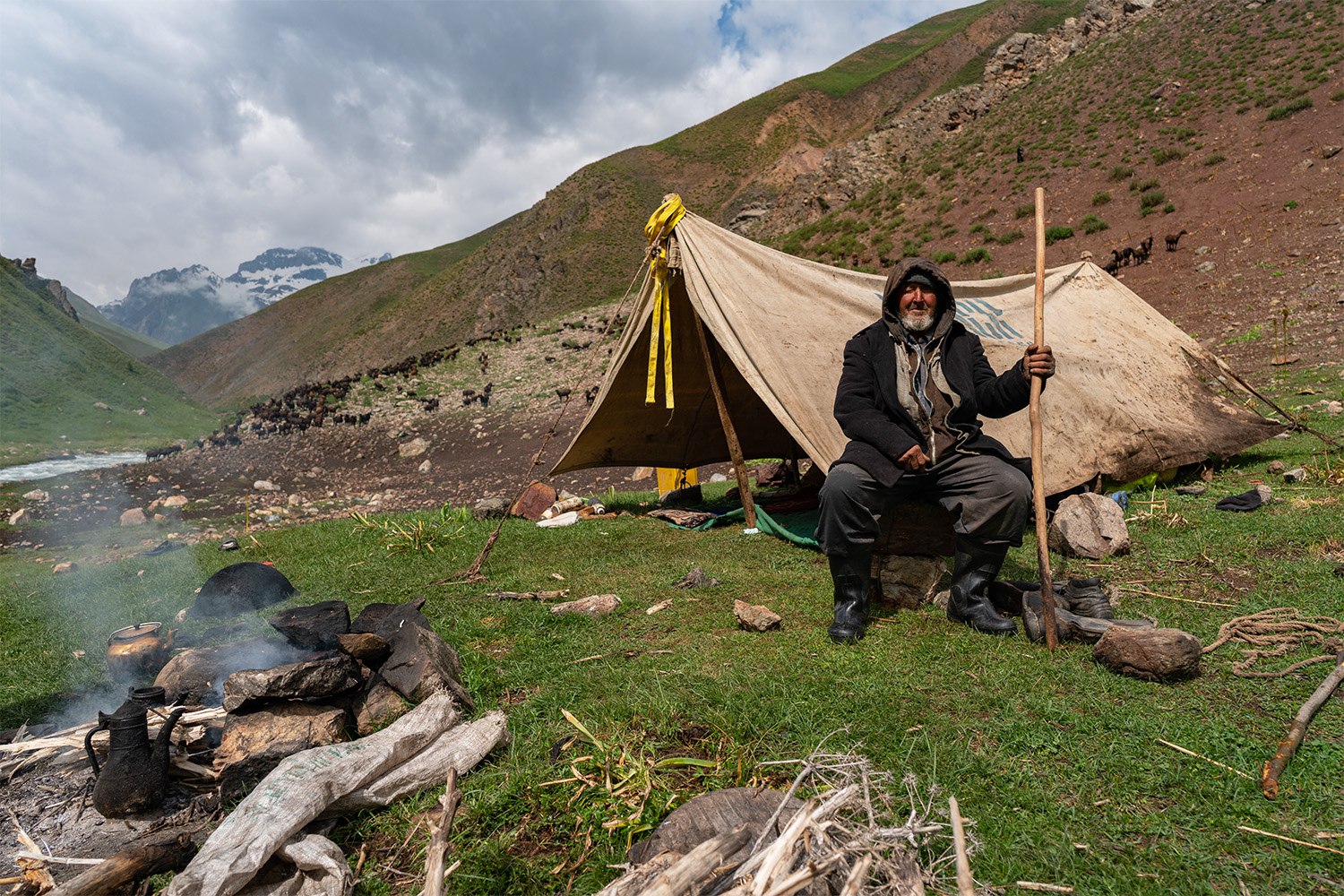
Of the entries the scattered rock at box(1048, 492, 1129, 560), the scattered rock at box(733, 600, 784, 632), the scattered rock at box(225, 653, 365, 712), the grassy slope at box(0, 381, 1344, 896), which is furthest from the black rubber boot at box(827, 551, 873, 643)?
the scattered rock at box(225, 653, 365, 712)

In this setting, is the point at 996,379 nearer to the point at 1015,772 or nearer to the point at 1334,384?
the point at 1015,772

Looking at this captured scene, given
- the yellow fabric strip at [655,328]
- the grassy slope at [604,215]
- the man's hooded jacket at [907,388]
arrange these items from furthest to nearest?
the grassy slope at [604,215], the yellow fabric strip at [655,328], the man's hooded jacket at [907,388]

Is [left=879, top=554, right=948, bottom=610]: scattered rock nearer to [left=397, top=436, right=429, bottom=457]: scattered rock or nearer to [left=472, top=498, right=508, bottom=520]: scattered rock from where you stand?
[left=472, top=498, right=508, bottom=520]: scattered rock

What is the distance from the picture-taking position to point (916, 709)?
246 cm

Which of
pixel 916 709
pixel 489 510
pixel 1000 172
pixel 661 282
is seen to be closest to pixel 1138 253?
pixel 1000 172

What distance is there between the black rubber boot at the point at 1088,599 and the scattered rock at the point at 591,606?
2.32m

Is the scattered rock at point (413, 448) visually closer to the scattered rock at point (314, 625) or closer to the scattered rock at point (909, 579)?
the scattered rock at point (314, 625)

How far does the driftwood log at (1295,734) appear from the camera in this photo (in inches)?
75.0

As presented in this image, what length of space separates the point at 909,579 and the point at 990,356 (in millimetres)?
2736

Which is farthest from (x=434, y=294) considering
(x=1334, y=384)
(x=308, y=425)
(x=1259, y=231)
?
(x=1334, y=384)

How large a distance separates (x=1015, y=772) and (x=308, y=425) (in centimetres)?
1779

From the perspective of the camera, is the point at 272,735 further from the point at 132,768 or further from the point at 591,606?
the point at 591,606

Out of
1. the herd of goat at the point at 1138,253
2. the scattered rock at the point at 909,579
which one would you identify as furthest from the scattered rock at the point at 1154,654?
the herd of goat at the point at 1138,253

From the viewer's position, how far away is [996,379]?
3439 mm
